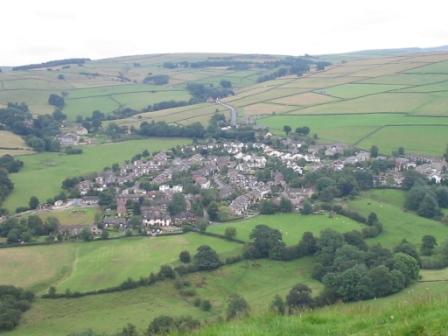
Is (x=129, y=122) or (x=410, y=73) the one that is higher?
(x=410, y=73)

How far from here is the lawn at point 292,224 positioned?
45.3m

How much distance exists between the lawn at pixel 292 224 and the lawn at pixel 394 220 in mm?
2822

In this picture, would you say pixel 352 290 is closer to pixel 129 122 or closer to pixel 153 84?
pixel 129 122

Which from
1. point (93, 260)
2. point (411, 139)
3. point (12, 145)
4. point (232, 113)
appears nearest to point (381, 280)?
point (93, 260)

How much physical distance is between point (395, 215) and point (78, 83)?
112815 mm

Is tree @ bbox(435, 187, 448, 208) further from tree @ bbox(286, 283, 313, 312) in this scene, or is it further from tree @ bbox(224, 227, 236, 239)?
tree @ bbox(286, 283, 313, 312)

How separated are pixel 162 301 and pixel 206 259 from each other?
5.85m

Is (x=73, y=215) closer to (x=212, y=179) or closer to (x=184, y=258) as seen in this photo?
(x=184, y=258)

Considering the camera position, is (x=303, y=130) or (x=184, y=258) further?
(x=303, y=130)

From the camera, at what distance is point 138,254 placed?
1631 inches

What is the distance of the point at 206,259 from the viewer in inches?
1523

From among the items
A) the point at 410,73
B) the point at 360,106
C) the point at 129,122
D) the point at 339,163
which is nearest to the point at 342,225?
the point at 339,163

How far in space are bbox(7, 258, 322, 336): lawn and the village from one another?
11.8m

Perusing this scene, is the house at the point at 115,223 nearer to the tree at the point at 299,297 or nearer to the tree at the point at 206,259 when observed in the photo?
the tree at the point at 206,259
